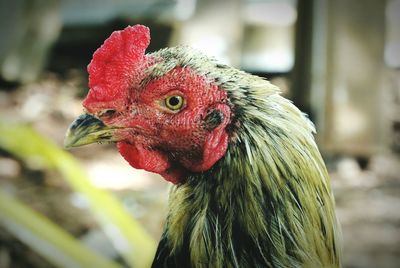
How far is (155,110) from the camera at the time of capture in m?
0.52

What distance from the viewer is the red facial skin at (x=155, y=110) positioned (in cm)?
51

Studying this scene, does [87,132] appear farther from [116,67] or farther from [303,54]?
[303,54]

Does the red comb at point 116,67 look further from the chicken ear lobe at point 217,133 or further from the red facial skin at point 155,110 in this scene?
the chicken ear lobe at point 217,133

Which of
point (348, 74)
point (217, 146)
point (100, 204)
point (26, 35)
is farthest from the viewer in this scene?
point (26, 35)

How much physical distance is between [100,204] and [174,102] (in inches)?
30.2

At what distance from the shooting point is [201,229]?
531 mm

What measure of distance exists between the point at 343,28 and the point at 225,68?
31.4 inches

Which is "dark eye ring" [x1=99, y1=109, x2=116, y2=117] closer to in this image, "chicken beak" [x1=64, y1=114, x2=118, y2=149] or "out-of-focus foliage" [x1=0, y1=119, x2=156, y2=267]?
"chicken beak" [x1=64, y1=114, x2=118, y2=149]

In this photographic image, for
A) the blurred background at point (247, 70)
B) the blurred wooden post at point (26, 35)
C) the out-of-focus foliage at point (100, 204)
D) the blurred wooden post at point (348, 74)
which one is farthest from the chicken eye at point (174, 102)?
the blurred wooden post at point (26, 35)

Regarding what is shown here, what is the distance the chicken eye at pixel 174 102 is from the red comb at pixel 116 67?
0.05 meters

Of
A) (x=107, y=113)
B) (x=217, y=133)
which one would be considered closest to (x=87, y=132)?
(x=107, y=113)

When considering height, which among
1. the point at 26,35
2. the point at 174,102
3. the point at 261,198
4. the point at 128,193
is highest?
the point at 26,35

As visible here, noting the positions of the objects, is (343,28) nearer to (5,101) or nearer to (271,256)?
(271,256)

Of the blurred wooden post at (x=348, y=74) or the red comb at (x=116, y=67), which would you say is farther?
the blurred wooden post at (x=348, y=74)
